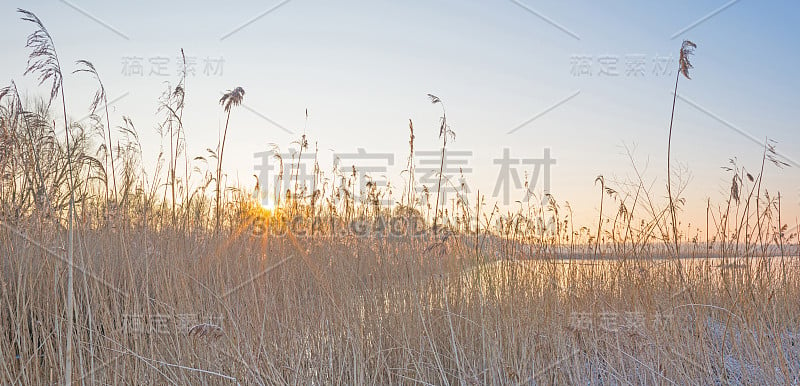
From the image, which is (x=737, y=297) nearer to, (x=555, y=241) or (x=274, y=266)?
(x=555, y=241)

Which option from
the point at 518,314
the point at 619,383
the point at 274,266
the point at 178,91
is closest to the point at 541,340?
the point at 518,314

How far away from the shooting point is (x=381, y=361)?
9.93 ft

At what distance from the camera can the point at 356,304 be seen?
322 cm

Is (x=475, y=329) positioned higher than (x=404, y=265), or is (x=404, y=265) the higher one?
(x=404, y=265)

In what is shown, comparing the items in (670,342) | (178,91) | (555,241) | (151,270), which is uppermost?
(178,91)

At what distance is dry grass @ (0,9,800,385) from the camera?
2650 mm

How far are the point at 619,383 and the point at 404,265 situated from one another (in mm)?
1502

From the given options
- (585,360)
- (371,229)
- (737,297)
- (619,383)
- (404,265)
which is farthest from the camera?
(371,229)

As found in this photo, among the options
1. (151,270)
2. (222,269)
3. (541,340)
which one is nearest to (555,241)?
(541,340)

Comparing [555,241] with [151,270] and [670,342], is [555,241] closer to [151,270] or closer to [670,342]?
[670,342]

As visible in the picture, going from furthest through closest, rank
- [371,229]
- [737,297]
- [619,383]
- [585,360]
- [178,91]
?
[371,229] < [178,91] < [737,297] < [585,360] < [619,383]

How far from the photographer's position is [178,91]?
3559 millimetres

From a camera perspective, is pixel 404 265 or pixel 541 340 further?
pixel 404 265

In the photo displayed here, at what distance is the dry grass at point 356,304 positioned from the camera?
2.65 meters
